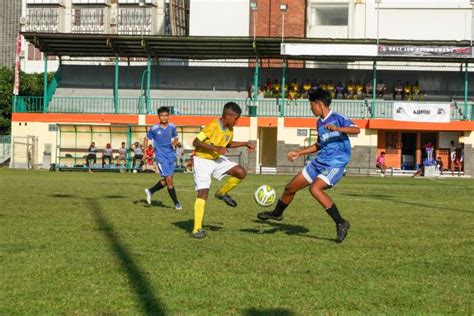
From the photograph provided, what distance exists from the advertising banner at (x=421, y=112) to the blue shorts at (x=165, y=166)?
103ft

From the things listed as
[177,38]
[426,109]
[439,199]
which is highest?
[177,38]

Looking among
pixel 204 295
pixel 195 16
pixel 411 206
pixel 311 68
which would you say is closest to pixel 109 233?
pixel 204 295

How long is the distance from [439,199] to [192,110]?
1131 inches

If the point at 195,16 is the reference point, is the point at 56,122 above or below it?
below

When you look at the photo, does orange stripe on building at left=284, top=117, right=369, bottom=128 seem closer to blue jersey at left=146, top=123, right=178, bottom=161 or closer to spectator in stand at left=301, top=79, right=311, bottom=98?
spectator in stand at left=301, top=79, right=311, bottom=98

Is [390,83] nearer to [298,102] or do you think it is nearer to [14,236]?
[298,102]

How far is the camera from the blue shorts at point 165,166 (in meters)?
17.3

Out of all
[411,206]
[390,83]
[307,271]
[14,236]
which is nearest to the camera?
[307,271]

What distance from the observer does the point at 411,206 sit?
62.5 feet

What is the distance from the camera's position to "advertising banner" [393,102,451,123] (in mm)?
46500

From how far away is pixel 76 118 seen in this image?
49.0 meters

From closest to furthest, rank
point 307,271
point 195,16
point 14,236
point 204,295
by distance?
point 204,295
point 307,271
point 14,236
point 195,16

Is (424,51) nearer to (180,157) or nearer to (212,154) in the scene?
(180,157)

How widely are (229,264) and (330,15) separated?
52.9 m
